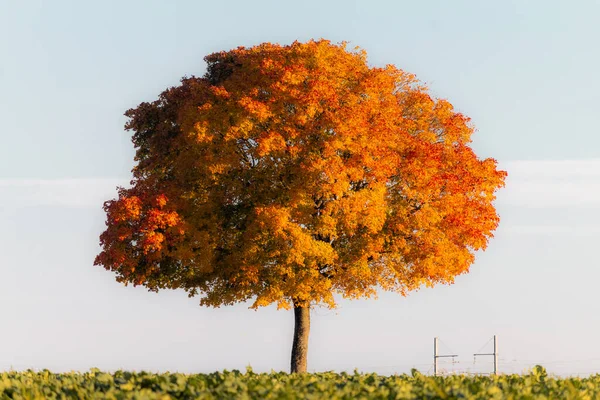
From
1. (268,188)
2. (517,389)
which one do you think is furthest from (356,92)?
(517,389)

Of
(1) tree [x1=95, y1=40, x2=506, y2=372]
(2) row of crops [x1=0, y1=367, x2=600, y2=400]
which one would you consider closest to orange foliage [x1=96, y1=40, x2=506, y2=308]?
(1) tree [x1=95, y1=40, x2=506, y2=372]

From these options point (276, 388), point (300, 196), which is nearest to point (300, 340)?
point (300, 196)

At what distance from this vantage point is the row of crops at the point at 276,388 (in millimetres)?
13023

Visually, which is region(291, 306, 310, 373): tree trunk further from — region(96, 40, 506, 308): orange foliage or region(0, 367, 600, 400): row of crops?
region(0, 367, 600, 400): row of crops

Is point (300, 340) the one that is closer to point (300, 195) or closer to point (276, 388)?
point (300, 195)

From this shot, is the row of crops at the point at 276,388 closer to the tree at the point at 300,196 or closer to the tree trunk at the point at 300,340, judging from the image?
the tree at the point at 300,196

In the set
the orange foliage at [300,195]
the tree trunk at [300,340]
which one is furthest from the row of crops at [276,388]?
the tree trunk at [300,340]

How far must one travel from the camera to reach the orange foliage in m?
31.0

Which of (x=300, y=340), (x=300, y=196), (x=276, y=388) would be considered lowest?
(x=276, y=388)

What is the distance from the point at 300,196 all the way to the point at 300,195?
0.05 m

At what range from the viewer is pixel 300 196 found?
30906 mm

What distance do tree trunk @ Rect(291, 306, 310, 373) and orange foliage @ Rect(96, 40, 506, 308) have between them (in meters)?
0.70

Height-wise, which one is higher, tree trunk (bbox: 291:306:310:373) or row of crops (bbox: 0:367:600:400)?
tree trunk (bbox: 291:306:310:373)

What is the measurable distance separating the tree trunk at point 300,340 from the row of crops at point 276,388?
14.8m
